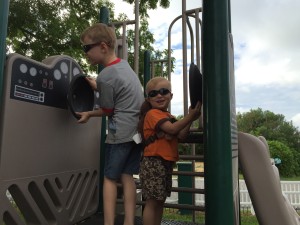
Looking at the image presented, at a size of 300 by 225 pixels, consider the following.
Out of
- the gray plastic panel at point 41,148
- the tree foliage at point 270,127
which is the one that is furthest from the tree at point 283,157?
the gray plastic panel at point 41,148

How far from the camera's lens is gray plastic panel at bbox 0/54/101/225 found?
1445mm

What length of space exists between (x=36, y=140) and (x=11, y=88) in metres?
0.30

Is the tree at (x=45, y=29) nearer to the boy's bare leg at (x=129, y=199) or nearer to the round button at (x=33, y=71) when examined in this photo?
the round button at (x=33, y=71)

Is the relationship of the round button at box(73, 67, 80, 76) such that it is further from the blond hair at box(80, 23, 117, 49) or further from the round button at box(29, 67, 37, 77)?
the round button at box(29, 67, 37, 77)

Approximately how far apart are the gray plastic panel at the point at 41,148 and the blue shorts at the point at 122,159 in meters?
0.32

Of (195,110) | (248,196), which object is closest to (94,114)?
(195,110)

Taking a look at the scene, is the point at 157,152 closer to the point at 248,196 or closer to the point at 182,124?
the point at 182,124

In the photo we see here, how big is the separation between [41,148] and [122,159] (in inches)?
16.2

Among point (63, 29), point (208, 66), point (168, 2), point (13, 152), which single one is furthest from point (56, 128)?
point (168, 2)

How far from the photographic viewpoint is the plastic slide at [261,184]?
1.32 m

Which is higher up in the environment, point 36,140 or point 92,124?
point 92,124

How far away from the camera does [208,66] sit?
119 centimetres

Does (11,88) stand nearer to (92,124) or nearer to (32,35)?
(92,124)

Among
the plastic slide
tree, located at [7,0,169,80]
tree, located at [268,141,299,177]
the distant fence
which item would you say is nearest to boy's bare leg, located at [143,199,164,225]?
the plastic slide
